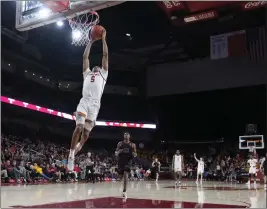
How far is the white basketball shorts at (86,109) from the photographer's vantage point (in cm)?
544

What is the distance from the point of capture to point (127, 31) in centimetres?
2286

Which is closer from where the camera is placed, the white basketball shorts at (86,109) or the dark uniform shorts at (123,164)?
the white basketball shorts at (86,109)

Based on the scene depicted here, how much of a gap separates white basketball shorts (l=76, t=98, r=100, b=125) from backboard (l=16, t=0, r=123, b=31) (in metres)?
2.23

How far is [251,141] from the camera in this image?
2545 centimetres

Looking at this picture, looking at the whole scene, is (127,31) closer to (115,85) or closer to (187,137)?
(115,85)

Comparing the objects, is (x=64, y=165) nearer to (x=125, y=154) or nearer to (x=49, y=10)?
(x=125, y=154)

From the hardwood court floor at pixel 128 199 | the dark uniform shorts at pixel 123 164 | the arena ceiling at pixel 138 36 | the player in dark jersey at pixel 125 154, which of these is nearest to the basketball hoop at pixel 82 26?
the player in dark jersey at pixel 125 154

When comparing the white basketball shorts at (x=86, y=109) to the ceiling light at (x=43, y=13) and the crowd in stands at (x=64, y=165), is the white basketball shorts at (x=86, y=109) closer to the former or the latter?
the ceiling light at (x=43, y=13)

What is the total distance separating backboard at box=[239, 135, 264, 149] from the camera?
2491 cm

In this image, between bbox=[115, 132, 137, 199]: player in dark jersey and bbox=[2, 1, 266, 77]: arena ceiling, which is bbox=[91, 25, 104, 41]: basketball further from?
bbox=[2, 1, 266, 77]: arena ceiling

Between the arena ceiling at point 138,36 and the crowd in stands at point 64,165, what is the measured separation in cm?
647

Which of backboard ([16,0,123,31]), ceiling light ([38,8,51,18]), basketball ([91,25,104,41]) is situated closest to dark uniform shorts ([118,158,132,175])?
backboard ([16,0,123,31])

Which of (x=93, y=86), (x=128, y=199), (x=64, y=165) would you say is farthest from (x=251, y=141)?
(x=93, y=86)

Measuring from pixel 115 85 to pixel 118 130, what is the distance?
11.7 feet
